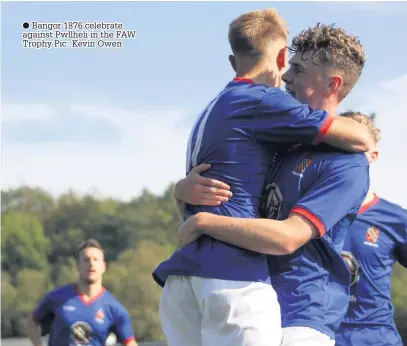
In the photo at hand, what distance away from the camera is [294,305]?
3.74 metres

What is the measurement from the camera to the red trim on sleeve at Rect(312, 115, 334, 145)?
12.4 ft

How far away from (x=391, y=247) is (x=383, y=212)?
9.0 inches

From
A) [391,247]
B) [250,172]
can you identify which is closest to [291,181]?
[250,172]

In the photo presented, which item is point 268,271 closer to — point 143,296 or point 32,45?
point 32,45

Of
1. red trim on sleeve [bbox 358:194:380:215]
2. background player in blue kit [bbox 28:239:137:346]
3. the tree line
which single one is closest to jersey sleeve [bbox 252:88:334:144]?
red trim on sleeve [bbox 358:194:380:215]

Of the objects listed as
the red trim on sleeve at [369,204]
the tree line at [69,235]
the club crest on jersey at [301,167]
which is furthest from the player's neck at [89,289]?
the tree line at [69,235]

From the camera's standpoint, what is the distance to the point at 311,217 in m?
3.72

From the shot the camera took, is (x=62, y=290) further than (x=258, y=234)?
Yes

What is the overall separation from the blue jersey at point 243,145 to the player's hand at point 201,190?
3 cm

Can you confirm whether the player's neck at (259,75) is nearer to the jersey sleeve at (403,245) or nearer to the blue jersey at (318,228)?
the blue jersey at (318,228)

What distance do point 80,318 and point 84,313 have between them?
7 cm

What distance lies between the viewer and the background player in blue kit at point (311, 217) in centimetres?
369

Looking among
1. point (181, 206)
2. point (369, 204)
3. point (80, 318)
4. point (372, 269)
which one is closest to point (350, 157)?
point (181, 206)

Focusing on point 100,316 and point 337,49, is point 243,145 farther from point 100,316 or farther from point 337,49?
point 100,316
